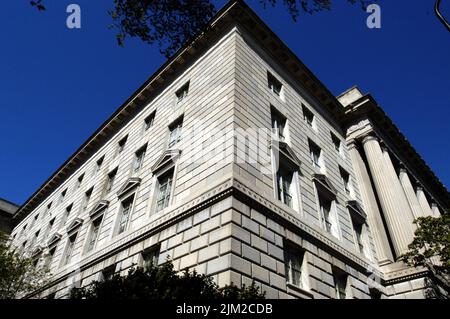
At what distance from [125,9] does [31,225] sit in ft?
103

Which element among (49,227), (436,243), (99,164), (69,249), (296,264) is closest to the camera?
(296,264)

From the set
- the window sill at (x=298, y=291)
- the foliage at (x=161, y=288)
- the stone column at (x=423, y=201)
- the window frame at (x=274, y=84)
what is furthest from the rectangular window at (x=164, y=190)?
the stone column at (x=423, y=201)

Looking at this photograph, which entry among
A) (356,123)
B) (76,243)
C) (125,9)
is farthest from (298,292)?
(356,123)

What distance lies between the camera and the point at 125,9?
905 cm

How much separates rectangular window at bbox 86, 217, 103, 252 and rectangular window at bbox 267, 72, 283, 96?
42.1ft

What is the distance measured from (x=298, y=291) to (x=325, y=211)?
247 inches

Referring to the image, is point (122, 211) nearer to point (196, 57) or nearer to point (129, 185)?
point (129, 185)

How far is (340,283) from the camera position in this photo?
13.4 meters

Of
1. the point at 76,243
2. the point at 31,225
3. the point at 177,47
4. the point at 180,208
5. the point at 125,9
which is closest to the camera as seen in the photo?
the point at 125,9

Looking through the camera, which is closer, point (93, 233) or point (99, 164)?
point (93, 233)

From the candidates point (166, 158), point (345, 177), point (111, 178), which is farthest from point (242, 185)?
point (111, 178)

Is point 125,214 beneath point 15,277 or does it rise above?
above

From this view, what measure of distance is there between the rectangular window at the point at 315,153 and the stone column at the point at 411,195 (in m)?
10.1
